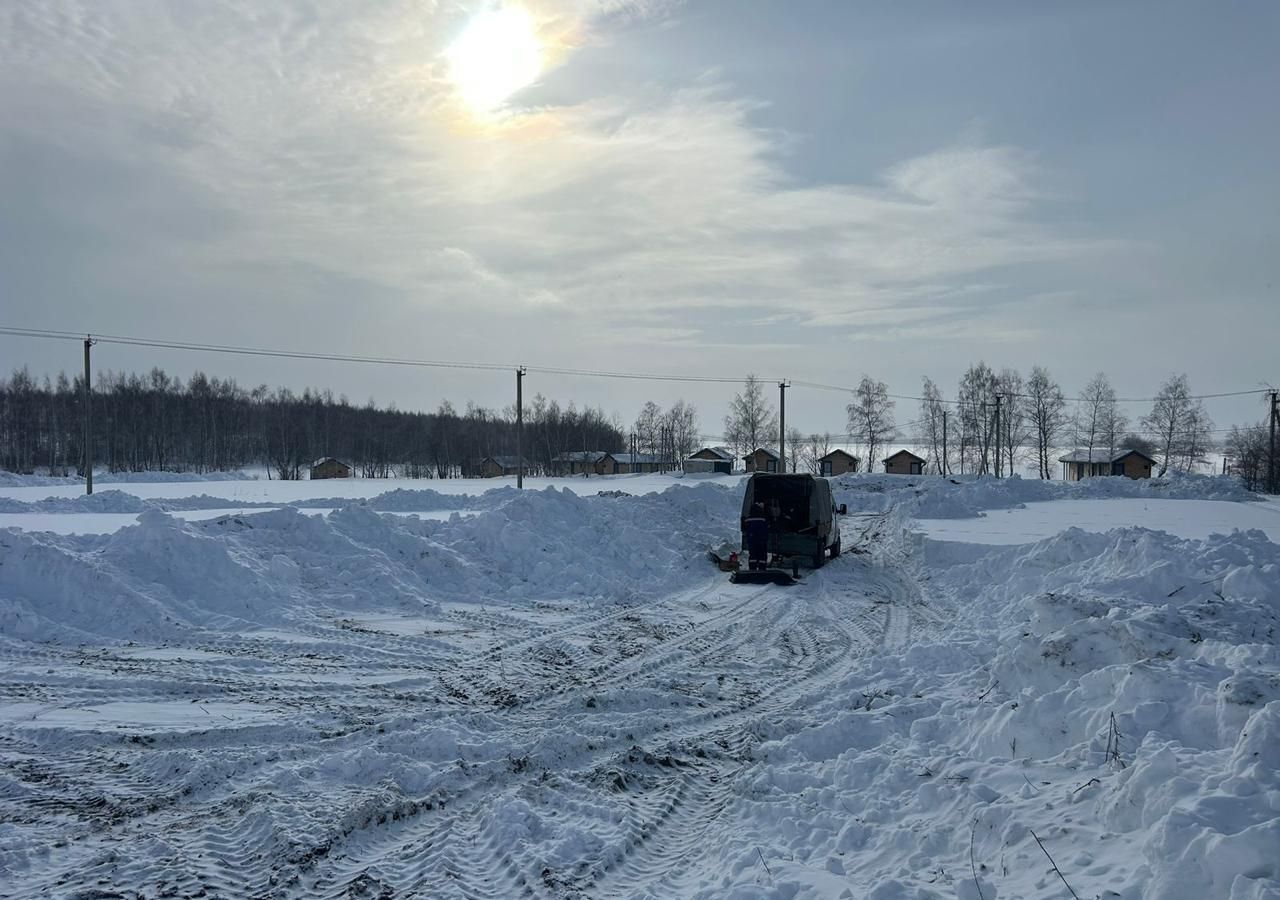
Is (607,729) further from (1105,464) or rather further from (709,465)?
(1105,464)

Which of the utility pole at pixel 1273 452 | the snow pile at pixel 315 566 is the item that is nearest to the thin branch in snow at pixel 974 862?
the snow pile at pixel 315 566

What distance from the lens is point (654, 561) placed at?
17516mm

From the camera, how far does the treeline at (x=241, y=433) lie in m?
77.6

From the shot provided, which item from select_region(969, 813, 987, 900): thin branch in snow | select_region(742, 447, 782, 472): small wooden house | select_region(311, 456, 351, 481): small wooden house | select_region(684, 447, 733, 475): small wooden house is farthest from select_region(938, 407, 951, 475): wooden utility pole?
select_region(969, 813, 987, 900): thin branch in snow

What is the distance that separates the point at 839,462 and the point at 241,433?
2671 inches

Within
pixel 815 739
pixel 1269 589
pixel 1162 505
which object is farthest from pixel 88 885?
pixel 1162 505

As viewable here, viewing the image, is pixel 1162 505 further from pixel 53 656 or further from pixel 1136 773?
pixel 53 656

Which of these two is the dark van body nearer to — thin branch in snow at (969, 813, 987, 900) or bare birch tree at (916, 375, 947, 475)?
thin branch in snow at (969, 813, 987, 900)

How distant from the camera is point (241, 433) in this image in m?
90.3

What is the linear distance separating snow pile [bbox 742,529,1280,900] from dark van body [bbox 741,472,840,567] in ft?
27.0

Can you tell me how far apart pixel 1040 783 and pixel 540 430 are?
95262mm

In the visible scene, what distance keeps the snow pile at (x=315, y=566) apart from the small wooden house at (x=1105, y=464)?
6205cm

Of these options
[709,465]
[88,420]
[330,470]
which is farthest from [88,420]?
[709,465]

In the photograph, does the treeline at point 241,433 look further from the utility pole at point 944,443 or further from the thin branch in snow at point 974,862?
the thin branch in snow at point 974,862
